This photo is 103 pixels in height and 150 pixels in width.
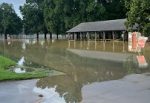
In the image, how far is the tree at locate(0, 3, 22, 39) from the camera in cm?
10362

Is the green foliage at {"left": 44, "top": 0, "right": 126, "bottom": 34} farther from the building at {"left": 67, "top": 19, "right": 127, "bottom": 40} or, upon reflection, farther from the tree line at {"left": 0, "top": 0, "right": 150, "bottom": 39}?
the building at {"left": 67, "top": 19, "right": 127, "bottom": 40}

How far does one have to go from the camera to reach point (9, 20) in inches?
4072

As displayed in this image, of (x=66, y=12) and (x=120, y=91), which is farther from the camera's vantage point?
(x=66, y=12)

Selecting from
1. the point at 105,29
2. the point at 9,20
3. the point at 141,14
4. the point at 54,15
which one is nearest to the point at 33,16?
the point at 9,20

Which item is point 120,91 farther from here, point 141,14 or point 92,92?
point 141,14

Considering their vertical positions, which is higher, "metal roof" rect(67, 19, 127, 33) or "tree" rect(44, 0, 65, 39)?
"tree" rect(44, 0, 65, 39)

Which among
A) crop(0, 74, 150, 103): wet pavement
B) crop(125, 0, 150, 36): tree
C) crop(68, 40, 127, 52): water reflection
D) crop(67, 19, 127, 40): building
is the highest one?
crop(125, 0, 150, 36): tree

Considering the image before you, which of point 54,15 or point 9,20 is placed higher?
point 54,15

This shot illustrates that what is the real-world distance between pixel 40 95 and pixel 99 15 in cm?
6438

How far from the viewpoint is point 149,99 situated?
12.6 metres

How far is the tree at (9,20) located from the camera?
340 feet

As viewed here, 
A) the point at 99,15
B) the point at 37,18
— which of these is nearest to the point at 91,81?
the point at 99,15

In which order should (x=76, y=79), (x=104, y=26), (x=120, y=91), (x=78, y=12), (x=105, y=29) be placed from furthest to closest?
(x=78, y=12) < (x=104, y=26) < (x=105, y=29) < (x=76, y=79) < (x=120, y=91)

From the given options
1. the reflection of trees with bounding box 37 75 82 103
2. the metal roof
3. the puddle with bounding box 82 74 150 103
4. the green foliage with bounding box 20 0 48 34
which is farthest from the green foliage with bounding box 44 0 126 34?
the puddle with bounding box 82 74 150 103
